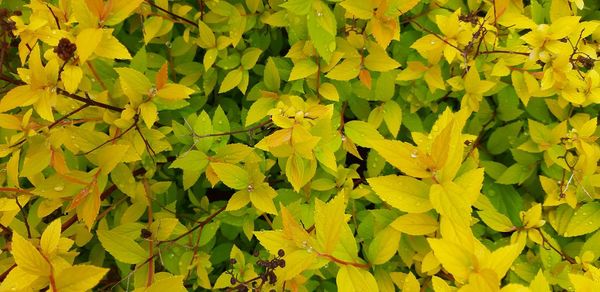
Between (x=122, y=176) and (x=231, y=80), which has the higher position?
(x=231, y=80)

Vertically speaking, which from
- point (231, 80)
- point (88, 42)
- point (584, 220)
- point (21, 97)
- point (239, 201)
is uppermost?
point (88, 42)

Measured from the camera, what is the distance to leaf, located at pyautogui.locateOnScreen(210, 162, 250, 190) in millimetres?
1304

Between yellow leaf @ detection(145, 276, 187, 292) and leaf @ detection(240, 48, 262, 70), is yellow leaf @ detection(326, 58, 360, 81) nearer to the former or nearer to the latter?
leaf @ detection(240, 48, 262, 70)

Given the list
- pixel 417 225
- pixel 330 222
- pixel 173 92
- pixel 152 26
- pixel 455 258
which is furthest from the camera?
pixel 152 26

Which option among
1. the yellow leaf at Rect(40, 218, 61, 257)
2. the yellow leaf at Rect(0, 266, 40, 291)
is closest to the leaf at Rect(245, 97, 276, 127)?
the yellow leaf at Rect(40, 218, 61, 257)

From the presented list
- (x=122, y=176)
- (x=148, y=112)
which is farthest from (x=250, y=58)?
(x=122, y=176)

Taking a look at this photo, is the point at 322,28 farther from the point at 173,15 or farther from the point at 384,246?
the point at 384,246

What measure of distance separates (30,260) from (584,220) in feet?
4.72

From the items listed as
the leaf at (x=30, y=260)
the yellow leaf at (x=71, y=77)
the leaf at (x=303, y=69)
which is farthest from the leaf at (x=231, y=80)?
the leaf at (x=30, y=260)

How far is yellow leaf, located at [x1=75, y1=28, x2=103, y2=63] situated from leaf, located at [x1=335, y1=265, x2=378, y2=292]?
0.71 metres

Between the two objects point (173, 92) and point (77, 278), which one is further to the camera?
point (173, 92)

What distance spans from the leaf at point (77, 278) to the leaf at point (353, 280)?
0.48 m

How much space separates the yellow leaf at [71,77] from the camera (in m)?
1.13

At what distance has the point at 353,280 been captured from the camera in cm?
106
